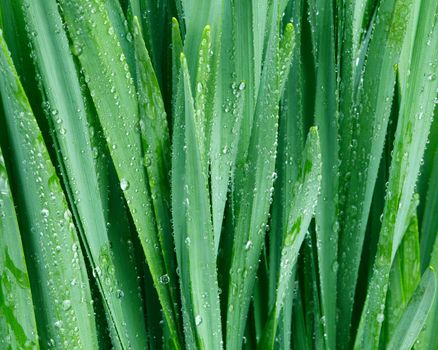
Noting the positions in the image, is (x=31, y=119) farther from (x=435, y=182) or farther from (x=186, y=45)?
(x=435, y=182)

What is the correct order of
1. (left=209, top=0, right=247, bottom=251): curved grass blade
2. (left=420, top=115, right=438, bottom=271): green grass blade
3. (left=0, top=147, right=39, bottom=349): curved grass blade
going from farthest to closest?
(left=420, top=115, right=438, bottom=271): green grass blade
(left=209, top=0, right=247, bottom=251): curved grass blade
(left=0, top=147, right=39, bottom=349): curved grass blade

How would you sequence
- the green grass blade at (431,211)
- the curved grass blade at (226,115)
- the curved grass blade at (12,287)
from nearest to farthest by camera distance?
the curved grass blade at (12,287) < the curved grass blade at (226,115) < the green grass blade at (431,211)

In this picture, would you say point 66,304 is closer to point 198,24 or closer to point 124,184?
point 124,184

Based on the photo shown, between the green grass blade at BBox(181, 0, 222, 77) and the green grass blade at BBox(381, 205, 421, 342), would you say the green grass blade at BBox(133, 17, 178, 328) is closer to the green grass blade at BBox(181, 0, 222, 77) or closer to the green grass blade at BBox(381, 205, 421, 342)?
the green grass blade at BBox(181, 0, 222, 77)

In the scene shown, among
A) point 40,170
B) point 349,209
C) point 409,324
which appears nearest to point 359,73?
point 349,209

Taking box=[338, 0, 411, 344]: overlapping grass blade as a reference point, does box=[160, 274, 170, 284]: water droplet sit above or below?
below

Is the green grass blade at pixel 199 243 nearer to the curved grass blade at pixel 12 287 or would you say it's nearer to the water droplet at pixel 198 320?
the water droplet at pixel 198 320

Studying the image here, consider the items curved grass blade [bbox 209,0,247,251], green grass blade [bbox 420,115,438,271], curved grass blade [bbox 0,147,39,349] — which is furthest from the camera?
green grass blade [bbox 420,115,438,271]

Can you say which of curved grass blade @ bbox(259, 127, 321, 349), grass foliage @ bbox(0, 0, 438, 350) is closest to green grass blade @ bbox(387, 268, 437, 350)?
grass foliage @ bbox(0, 0, 438, 350)

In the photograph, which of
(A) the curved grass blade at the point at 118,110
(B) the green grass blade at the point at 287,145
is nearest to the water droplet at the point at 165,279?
(A) the curved grass blade at the point at 118,110
